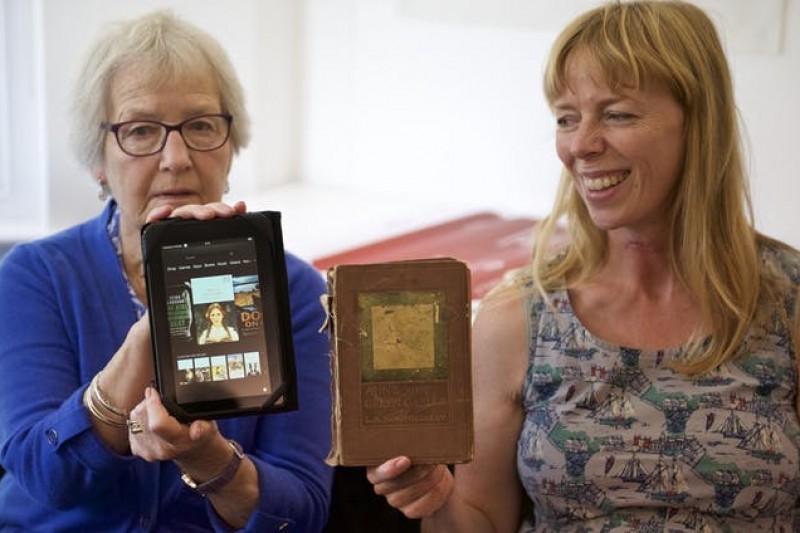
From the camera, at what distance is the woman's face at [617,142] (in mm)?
1705

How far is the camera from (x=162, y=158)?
1788 mm

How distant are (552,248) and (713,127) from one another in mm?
302

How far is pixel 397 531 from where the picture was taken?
191 centimetres

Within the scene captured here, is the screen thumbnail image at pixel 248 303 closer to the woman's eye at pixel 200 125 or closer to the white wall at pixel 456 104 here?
the woman's eye at pixel 200 125

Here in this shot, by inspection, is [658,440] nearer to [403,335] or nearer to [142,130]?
[403,335]

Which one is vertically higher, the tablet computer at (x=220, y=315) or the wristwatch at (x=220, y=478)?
the tablet computer at (x=220, y=315)

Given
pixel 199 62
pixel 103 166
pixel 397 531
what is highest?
pixel 199 62

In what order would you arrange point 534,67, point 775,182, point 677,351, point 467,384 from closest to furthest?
1. point 467,384
2. point 677,351
3. point 775,182
4. point 534,67

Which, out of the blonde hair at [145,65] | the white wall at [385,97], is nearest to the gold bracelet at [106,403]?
the blonde hair at [145,65]

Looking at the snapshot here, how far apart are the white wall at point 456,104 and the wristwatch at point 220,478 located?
6.63 feet

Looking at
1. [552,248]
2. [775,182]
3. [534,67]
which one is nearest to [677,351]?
[552,248]

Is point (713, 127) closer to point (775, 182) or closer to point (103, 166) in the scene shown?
point (103, 166)

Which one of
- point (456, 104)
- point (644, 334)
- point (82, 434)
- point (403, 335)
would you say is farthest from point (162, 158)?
point (456, 104)

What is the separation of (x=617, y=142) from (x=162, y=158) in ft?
2.05
